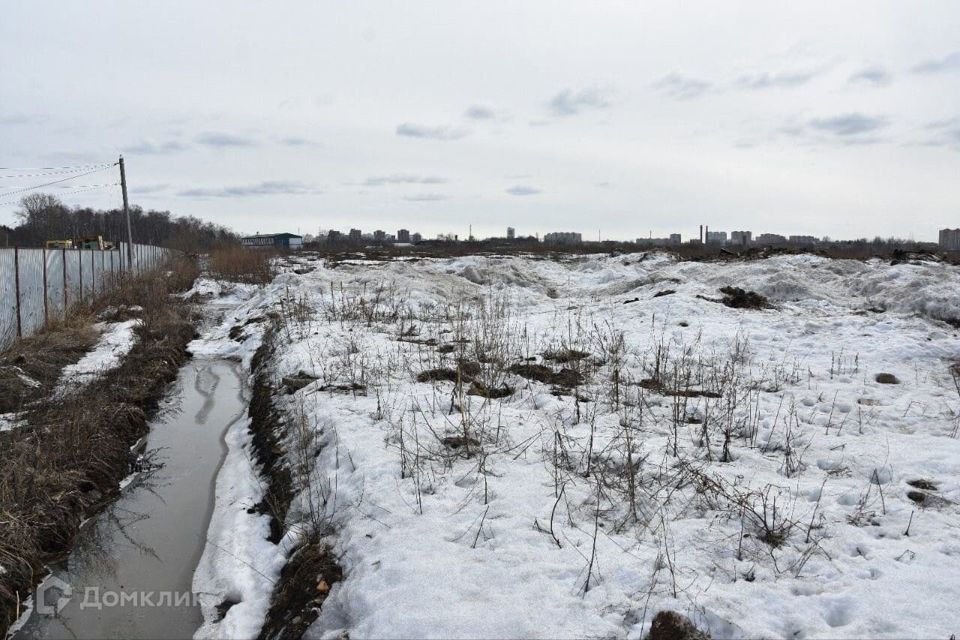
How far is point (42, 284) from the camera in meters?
12.9

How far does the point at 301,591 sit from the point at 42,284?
12.5m

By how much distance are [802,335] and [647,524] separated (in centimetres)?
814

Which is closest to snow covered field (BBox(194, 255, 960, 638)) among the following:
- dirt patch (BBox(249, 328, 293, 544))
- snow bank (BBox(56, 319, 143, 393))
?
dirt patch (BBox(249, 328, 293, 544))

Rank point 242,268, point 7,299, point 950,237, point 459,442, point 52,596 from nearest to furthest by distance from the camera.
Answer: point 52,596 < point 459,442 < point 7,299 < point 242,268 < point 950,237

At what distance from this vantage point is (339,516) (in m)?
4.49

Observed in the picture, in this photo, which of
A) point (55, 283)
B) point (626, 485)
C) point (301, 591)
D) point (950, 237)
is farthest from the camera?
point (950, 237)

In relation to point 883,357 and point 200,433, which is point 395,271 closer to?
point 200,433

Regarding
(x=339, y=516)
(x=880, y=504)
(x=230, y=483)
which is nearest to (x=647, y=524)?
(x=880, y=504)

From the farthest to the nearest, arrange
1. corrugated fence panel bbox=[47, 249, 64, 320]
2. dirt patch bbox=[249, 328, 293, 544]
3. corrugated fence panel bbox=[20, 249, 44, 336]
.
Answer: corrugated fence panel bbox=[47, 249, 64, 320]
corrugated fence panel bbox=[20, 249, 44, 336]
dirt patch bbox=[249, 328, 293, 544]

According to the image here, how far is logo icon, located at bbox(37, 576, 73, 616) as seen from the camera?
4.14m

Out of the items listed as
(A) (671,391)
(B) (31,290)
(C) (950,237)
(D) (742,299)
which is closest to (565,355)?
(A) (671,391)

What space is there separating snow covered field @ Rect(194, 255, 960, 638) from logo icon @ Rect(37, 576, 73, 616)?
106 centimetres

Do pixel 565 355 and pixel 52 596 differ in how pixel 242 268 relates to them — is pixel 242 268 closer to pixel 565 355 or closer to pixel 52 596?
pixel 565 355

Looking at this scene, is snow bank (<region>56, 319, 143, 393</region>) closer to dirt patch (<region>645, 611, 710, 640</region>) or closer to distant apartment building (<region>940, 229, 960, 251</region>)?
dirt patch (<region>645, 611, 710, 640</region>)
